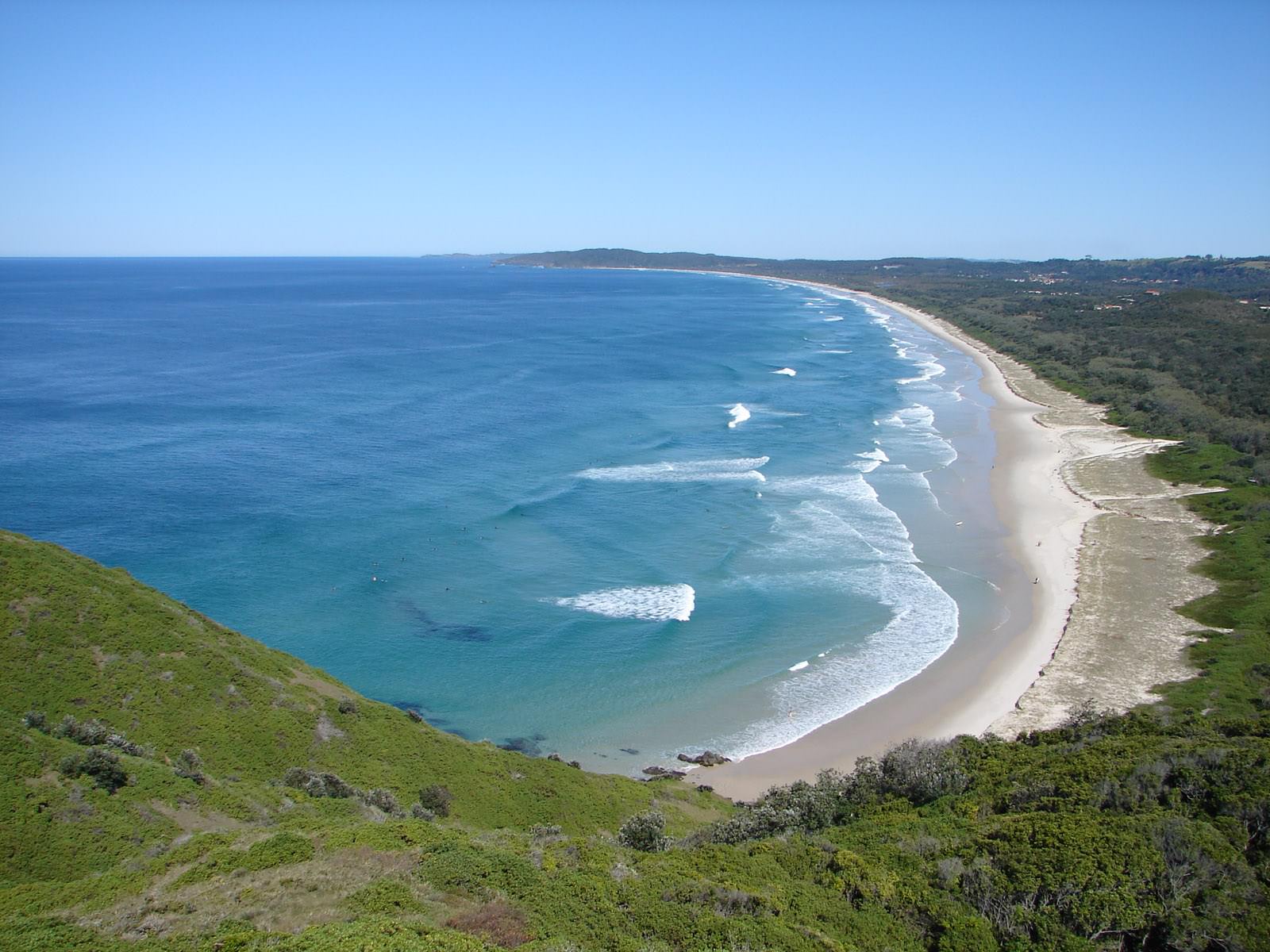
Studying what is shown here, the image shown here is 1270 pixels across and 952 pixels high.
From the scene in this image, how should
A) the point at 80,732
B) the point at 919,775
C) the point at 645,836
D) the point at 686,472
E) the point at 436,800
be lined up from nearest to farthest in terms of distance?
the point at 645,836 < the point at 80,732 < the point at 919,775 < the point at 436,800 < the point at 686,472

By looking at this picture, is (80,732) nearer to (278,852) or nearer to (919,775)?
(278,852)

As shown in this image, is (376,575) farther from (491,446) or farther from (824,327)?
(824,327)

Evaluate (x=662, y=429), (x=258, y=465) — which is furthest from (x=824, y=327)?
(x=258, y=465)

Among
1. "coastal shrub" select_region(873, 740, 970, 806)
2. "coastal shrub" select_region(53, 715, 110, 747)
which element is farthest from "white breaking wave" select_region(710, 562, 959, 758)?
"coastal shrub" select_region(53, 715, 110, 747)

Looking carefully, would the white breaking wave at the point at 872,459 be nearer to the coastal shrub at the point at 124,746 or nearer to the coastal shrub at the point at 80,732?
the coastal shrub at the point at 124,746

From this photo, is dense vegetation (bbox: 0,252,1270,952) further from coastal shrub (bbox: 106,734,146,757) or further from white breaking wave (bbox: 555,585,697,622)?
white breaking wave (bbox: 555,585,697,622)

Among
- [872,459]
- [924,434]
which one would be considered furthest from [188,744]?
[924,434]
